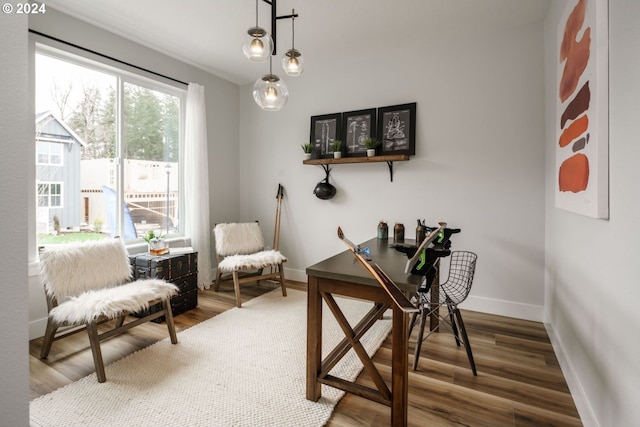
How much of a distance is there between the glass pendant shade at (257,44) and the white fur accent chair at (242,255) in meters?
2.16

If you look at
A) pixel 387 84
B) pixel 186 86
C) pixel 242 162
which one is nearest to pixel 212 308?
pixel 242 162

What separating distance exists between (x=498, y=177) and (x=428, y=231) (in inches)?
38.3

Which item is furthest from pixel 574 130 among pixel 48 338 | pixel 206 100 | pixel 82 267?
pixel 206 100

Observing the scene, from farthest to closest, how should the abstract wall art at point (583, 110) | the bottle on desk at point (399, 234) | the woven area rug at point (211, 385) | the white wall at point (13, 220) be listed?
the bottle on desk at point (399, 234)
the woven area rug at point (211, 385)
the abstract wall art at point (583, 110)
the white wall at point (13, 220)

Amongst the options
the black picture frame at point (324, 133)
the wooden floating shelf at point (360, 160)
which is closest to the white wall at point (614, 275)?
the wooden floating shelf at point (360, 160)

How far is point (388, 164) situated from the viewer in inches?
140

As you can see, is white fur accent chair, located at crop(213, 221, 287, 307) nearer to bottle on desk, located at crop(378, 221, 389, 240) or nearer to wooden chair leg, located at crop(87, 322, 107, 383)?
bottle on desk, located at crop(378, 221, 389, 240)

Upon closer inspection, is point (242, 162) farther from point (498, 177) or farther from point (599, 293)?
point (599, 293)

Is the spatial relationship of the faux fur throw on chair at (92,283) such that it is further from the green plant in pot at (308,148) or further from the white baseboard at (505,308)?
the white baseboard at (505,308)

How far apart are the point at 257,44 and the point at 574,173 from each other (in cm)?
189

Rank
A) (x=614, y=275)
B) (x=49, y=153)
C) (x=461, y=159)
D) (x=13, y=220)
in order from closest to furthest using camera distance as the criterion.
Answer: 1. (x=13, y=220)
2. (x=614, y=275)
3. (x=49, y=153)
4. (x=461, y=159)

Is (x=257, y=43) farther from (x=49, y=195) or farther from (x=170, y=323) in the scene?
(x=49, y=195)

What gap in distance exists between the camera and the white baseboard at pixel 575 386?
1.60 meters

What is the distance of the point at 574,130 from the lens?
1.81m
